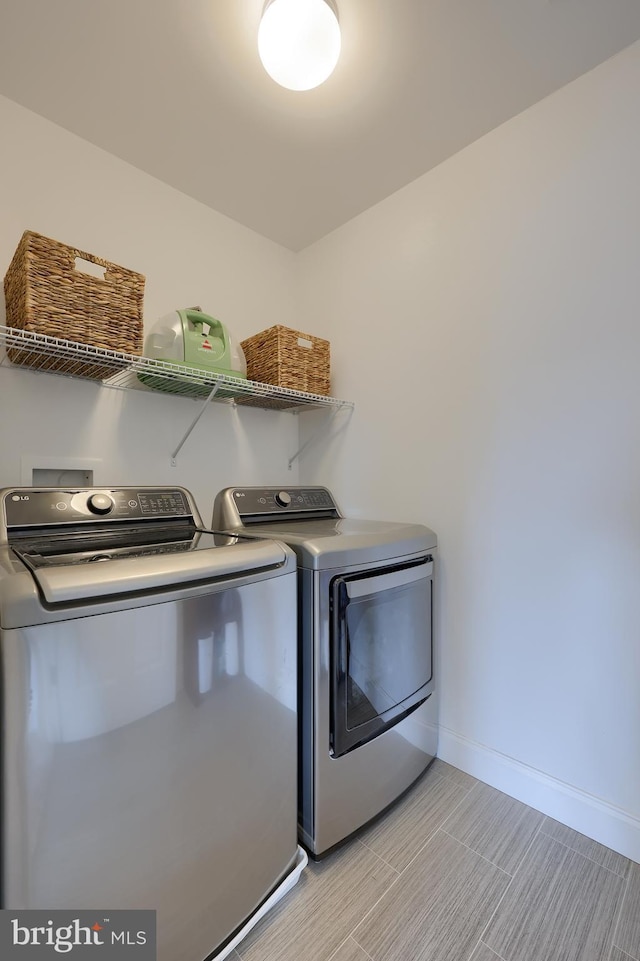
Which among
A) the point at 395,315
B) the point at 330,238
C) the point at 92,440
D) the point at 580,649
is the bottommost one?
the point at 580,649

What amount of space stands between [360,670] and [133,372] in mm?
1328

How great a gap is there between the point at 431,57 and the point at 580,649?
6.62ft

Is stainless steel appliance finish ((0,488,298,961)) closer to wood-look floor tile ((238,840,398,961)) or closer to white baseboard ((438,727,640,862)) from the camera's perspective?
wood-look floor tile ((238,840,398,961))

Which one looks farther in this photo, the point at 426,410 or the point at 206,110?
the point at 426,410

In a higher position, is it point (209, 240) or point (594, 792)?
point (209, 240)

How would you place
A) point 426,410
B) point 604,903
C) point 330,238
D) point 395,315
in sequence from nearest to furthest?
point 604,903 < point 426,410 < point 395,315 < point 330,238

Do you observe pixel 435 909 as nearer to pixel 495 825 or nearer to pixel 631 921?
pixel 495 825

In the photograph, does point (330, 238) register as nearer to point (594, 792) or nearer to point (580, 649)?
point (580, 649)

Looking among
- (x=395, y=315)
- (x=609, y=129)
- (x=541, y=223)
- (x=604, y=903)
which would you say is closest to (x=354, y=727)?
(x=604, y=903)

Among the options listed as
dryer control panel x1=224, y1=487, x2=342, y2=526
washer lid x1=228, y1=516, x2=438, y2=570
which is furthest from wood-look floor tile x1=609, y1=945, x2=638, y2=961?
dryer control panel x1=224, y1=487, x2=342, y2=526

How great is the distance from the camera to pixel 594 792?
133 cm

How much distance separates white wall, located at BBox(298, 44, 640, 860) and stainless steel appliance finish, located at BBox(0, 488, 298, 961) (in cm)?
86

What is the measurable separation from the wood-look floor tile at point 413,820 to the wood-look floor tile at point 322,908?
5 cm

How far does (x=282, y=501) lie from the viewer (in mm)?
1902
